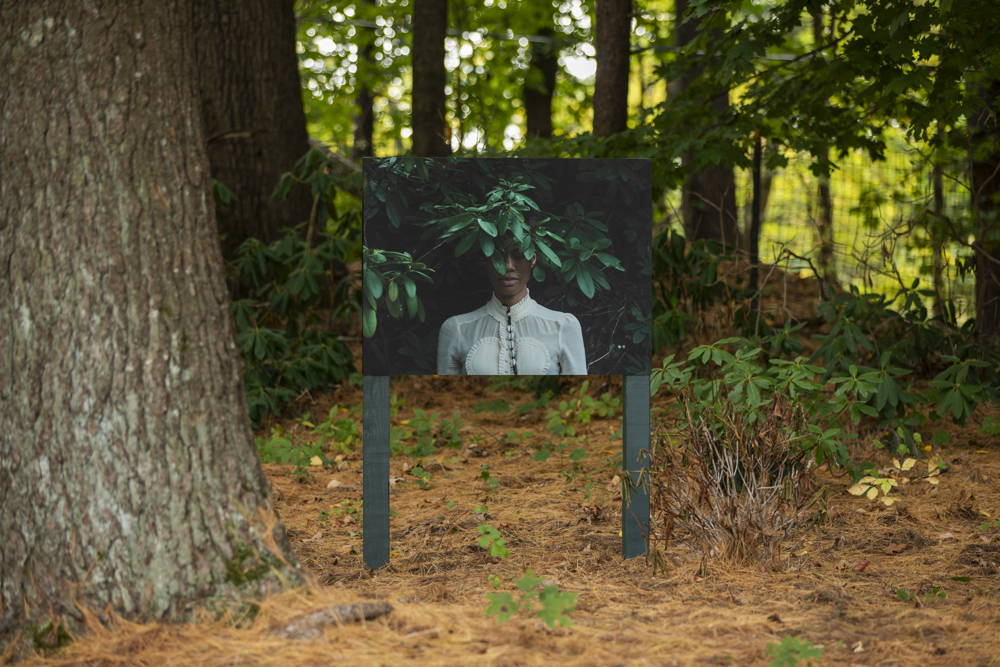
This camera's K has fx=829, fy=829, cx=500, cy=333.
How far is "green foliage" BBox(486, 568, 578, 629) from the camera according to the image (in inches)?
97.0

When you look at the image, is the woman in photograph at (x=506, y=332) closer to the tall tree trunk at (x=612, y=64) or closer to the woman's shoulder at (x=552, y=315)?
the woman's shoulder at (x=552, y=315)

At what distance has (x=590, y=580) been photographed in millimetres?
3148

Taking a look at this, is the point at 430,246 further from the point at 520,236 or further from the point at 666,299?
the point at 666,299

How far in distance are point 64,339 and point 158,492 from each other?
537 millimetres

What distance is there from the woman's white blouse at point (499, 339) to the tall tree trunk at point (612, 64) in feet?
12.8

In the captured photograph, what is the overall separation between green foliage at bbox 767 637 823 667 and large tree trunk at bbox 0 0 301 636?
1.54m

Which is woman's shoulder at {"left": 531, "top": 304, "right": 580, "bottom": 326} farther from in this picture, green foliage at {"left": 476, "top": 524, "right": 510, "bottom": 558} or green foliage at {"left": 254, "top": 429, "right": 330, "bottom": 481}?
green foliage at {"left": 254, "top": 429, "right": 330, "bottom": 481}

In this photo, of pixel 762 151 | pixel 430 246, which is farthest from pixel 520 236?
pixel 762 151

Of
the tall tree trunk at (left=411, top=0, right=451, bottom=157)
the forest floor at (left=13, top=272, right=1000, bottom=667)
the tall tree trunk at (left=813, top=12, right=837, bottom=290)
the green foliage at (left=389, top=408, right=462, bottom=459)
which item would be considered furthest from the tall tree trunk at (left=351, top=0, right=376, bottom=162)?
the forest floor at (left=13, top=272, right=1000, bottom=667)

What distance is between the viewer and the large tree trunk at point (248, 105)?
6.94 metres

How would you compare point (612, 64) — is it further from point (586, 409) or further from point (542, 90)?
point (542, 90)

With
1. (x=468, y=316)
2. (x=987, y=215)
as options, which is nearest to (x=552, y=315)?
(x=468, y=316)

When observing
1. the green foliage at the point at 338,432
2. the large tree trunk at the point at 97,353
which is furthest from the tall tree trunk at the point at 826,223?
the large tree trunk at the point at 97,353

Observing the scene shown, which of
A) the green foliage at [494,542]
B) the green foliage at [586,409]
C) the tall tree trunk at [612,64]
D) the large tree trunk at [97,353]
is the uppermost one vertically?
the tall tree trunk at [612,64]
